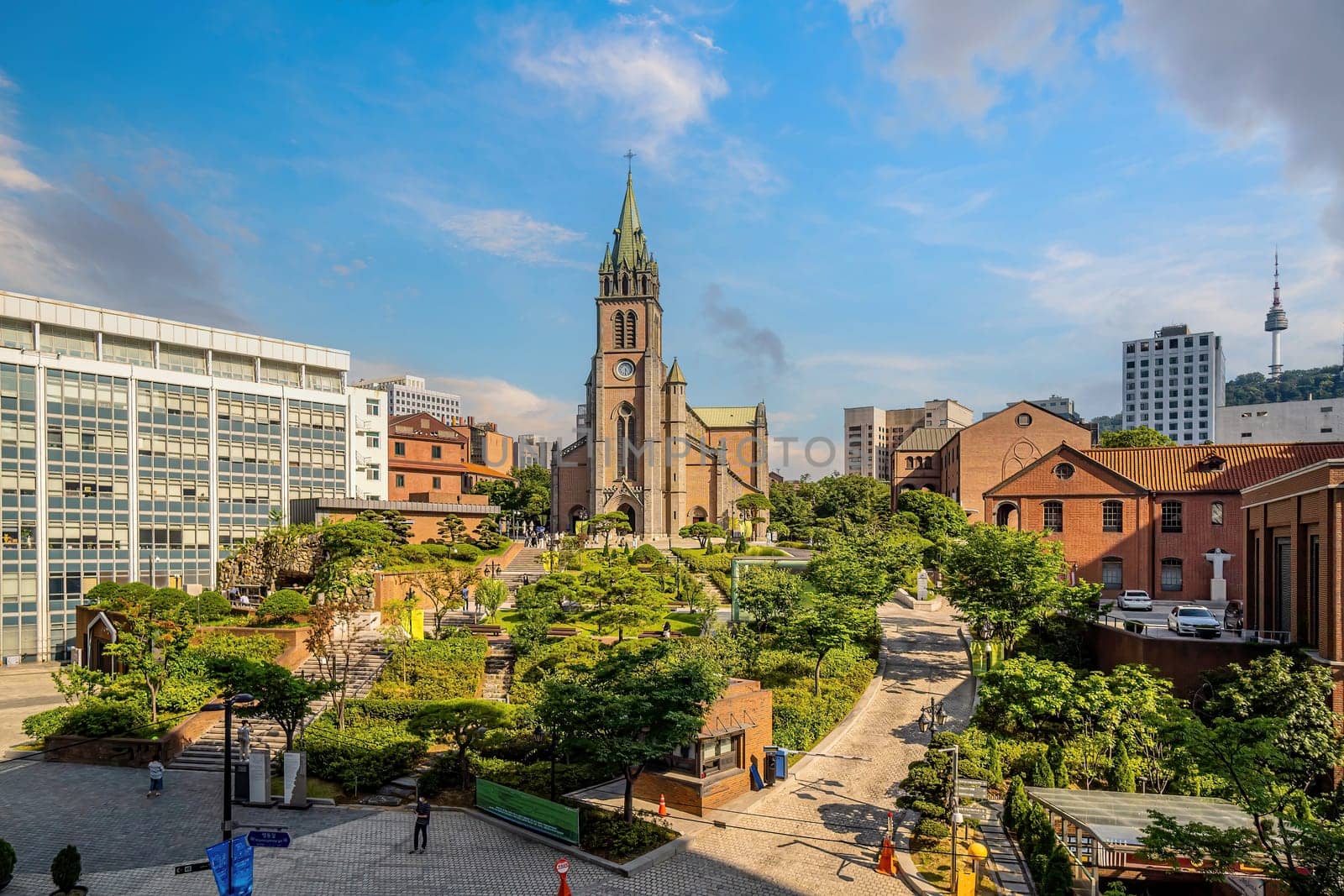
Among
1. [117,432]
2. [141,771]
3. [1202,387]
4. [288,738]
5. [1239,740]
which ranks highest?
[1202,387]

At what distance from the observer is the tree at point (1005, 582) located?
102 feet

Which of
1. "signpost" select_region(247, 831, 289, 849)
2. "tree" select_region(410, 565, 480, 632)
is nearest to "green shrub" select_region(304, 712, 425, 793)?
"tree" select_region(410, 565, 480, 632)

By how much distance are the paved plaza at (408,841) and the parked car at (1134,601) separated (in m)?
17.1

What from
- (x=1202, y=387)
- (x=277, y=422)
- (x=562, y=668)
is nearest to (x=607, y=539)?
(x=277, y=422)

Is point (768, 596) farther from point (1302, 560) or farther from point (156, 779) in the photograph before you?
point (156, 779)

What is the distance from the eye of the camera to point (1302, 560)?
2622 cm

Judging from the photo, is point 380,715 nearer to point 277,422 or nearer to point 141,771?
point 141,771

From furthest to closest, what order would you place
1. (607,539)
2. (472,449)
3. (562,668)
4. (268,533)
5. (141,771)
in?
1. (472,449)
2. (607,539)
3. (268,533)
4. (562,668)
5. (141,771)

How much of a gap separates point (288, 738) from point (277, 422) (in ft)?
125

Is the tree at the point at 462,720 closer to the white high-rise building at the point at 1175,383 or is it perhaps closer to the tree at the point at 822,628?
the tree at the point at 822,628

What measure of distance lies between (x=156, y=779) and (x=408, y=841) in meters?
9.90

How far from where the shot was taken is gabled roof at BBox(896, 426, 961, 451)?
306 ft

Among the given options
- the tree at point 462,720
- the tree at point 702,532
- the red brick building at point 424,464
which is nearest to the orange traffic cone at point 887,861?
the tree at point 462,720

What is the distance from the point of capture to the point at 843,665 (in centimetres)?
3253
